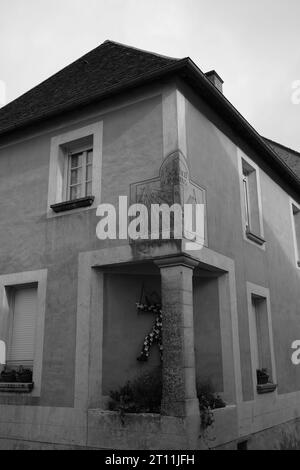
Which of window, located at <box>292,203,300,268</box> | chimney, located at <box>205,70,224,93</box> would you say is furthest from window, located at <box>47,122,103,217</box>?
window, located at <box>292,203,300,268</box>

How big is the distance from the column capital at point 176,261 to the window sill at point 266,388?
320 centimetres

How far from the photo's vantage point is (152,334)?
7855 millimetres

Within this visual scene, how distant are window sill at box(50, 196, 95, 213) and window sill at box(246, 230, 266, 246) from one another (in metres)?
3.30

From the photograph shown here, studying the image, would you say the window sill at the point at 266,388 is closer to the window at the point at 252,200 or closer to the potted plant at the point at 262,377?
the potted plant at the point at 262,377

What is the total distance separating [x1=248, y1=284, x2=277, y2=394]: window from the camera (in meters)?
8.94

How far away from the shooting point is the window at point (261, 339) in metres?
8.94

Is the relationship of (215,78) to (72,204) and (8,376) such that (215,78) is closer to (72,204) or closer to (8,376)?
(72,204)

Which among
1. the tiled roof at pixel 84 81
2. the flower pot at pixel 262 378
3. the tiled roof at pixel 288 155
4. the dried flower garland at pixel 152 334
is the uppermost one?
the tiled roof at pixel 288 155

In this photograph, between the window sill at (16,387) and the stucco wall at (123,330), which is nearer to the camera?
the stucco wall at (123,330)

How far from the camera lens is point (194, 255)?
7.17 m

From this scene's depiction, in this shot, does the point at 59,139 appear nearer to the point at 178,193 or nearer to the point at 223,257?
the point at 178,193

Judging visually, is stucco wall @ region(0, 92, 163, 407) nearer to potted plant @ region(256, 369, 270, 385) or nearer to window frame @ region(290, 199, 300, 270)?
potted plant @ region(256, 369, 270, 385)

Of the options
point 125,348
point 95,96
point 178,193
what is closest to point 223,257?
point 178,193

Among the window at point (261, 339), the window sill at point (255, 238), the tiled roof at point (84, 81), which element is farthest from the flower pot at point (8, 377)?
the window sill at point (255, 238)
